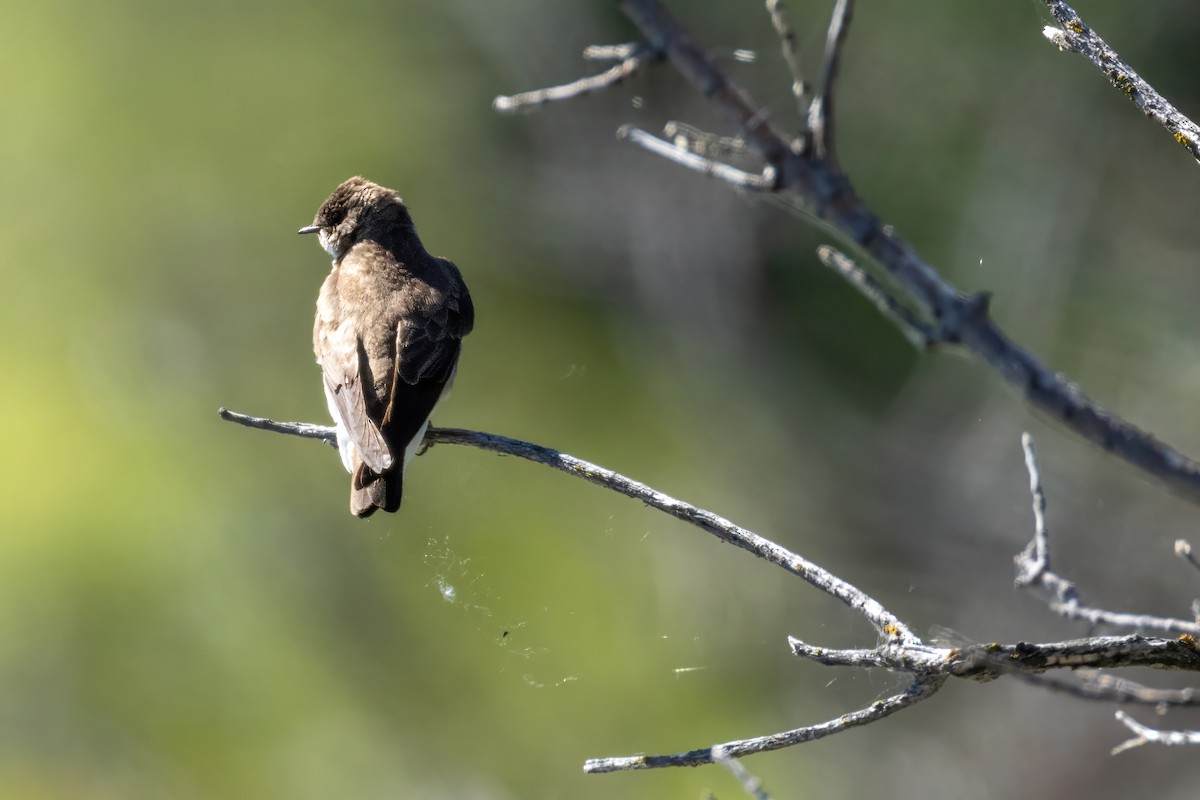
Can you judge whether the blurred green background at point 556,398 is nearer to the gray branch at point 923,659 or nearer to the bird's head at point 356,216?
the bird's head at point 356,216

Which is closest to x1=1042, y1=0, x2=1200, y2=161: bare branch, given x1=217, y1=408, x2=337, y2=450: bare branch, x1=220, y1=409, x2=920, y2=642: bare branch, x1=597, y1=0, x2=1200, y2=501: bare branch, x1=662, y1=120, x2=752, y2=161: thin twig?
x1=597, y1=0, x2=1200, y2=501: bare branch

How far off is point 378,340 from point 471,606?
1002 mm

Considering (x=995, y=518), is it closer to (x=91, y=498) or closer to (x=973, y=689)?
(x=973, y=689)

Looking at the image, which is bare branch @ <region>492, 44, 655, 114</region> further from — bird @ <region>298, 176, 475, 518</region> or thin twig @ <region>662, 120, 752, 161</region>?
bird @ <region>298, 176, 475, 518</region>

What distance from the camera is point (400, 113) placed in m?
11.1

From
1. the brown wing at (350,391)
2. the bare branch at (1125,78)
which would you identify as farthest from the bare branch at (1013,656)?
the brown wing at (350,391)

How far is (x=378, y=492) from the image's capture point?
371 cm

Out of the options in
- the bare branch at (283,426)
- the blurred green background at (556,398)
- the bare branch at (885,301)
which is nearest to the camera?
the bare branch at (885,301)

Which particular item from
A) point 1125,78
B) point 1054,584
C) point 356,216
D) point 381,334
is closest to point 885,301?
point 1125,78

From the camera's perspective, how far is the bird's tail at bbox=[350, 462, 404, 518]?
3.69 m

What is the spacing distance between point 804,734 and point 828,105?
58.9 inches

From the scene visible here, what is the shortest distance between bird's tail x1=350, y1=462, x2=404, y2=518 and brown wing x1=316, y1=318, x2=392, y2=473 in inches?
1.5

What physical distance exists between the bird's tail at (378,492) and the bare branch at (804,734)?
1437 millimetres

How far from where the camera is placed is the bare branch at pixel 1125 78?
2.31m
